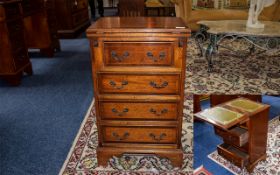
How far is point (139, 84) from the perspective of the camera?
1.45m

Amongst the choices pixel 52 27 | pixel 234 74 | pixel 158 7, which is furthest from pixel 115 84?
pixel 158 7

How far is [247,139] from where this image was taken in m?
1.51

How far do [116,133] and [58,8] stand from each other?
171 inches

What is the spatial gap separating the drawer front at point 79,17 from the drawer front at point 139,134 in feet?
14.3

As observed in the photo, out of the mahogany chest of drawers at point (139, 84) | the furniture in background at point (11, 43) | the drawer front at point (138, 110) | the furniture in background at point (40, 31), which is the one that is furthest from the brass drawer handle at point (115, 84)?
the furniture in background at point (40, 31)

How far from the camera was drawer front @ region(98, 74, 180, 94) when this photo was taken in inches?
56.1

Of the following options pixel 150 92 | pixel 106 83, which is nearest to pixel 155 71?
pixel 150 92

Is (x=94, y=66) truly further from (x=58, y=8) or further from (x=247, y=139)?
(x=58, y=8)

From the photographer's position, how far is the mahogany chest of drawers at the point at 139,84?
4.39 feet

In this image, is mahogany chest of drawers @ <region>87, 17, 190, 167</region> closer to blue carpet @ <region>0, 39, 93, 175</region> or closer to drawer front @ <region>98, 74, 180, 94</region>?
drawer front @ <region>98, 74, 180, 94</region>

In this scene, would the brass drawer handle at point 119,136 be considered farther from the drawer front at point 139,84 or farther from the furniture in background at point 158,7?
the furniture in background at point 158,7

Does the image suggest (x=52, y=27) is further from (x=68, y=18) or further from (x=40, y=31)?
(x=68, y=18)

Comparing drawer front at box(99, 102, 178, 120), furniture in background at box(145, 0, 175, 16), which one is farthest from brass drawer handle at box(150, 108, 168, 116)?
furniture in background at box(145, 0, 175, 16)

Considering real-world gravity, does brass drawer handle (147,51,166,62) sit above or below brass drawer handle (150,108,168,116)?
above
